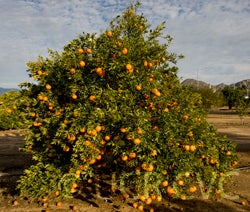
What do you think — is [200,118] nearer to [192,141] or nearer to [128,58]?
[192,141]

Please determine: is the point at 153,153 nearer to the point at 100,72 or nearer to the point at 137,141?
the point at 137,141

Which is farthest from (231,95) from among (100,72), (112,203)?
(100,72)

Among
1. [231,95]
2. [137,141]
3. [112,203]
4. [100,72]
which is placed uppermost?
[231,95]

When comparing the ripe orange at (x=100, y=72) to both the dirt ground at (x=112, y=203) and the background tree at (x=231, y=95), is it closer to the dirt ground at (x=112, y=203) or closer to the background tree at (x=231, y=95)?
the dirt ground at (x=112, y=203)

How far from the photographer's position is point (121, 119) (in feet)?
14.7

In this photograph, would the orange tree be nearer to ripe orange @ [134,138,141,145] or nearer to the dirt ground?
ripe orange @ [134,138,141,145]

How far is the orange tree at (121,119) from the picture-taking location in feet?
14.8

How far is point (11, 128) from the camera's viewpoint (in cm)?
1950

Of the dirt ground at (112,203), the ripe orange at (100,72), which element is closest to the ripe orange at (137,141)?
the ripe orange at (100,72)

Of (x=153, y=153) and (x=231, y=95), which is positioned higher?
(x=231, y=95)

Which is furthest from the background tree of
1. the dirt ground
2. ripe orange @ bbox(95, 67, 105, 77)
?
ripe orange @ bbox(95, 67, 105, 77)

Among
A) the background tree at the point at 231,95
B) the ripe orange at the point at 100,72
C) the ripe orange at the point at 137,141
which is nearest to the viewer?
the ripe orange at the point at 137,141

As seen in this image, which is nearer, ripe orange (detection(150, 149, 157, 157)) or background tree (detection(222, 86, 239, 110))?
ripe orange (detection(150, 149, 157, 157))

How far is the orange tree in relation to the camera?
14.8 ft
